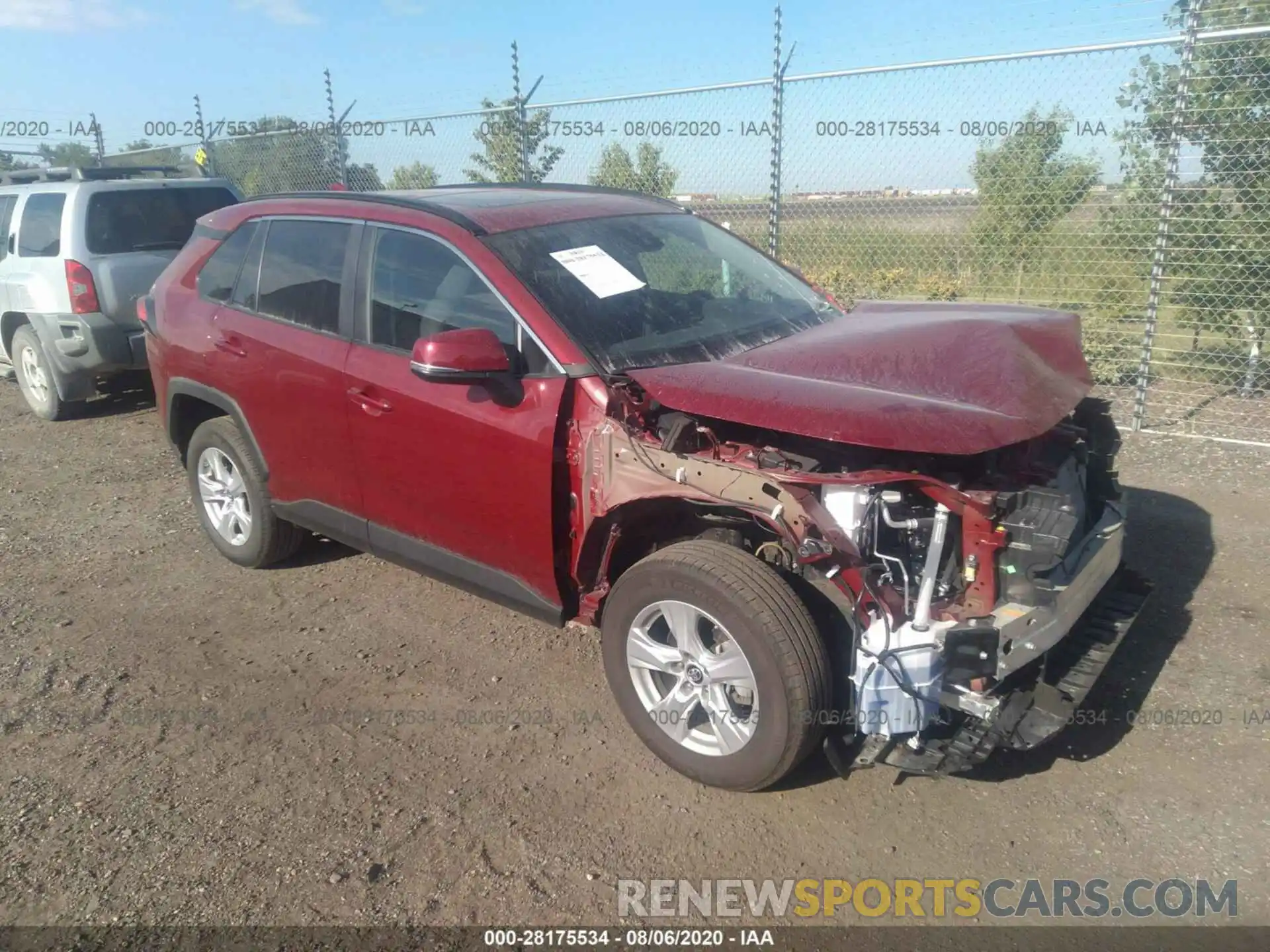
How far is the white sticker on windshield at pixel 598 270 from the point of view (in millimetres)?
3523

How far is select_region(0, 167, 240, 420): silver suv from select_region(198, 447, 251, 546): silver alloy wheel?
3.18 m

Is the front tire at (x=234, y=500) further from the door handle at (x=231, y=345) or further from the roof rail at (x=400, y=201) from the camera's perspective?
the roof rail at (x=400, y=201)

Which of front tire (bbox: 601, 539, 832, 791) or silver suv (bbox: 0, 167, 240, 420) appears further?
silver suv (bbox: 0, 167, 240, 420)

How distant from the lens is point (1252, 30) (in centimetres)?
552

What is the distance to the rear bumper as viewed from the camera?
7477mm

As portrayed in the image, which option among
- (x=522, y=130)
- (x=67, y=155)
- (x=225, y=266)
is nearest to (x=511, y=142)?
(x=522, y=130)

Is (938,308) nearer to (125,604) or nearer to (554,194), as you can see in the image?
(554,194)

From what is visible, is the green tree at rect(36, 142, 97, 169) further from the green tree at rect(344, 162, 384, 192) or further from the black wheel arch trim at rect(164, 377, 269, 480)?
the black wheel arch trim at rect(164, 377, 269, 480)

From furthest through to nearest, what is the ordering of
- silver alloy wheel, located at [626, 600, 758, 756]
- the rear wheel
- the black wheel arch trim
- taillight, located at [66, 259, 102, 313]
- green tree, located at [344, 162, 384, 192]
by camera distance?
1. green tree, located at [344, 162, 384, 192]
2. the rear wheel
3. taillight, located at [66, 259, 102, 313]
4. the black wheel arch trim
5. silver alloy wheel, located at [626, 600, 758, 756]

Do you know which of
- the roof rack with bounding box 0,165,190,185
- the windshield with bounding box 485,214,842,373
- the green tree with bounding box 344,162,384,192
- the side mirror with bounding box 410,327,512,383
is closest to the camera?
the side mirror with bounding box 410,327,512,383

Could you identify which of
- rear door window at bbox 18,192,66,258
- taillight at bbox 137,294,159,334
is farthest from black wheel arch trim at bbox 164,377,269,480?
rear door window at bbox 18,192,66,258

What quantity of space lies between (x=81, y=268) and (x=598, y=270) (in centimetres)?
594

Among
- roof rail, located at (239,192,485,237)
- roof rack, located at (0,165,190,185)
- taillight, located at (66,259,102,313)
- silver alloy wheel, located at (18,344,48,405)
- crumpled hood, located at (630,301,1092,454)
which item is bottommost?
silver alloy wheel, located at (18,344,48,405)

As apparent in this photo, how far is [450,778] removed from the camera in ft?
10.5
